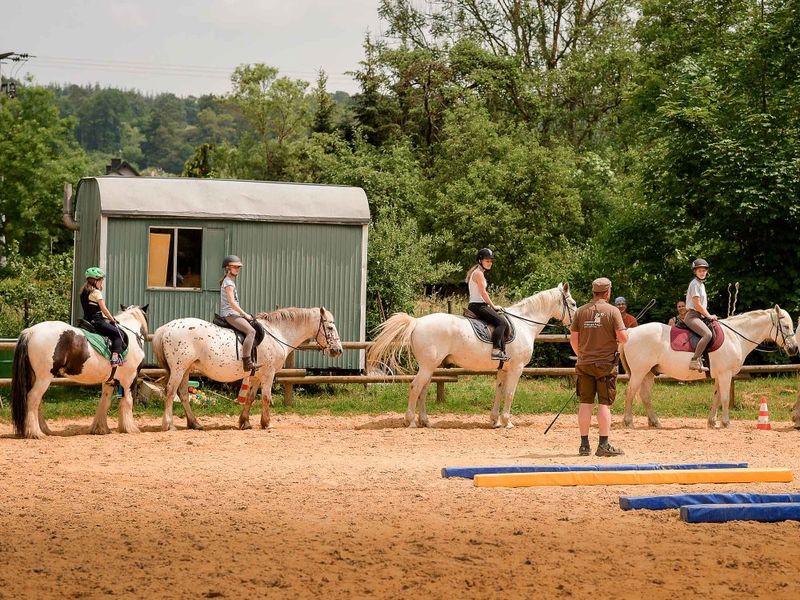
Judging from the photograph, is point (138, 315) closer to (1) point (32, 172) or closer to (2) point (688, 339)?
(2) point (688, 339)

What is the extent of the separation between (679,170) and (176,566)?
723 inches

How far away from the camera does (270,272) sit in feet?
64.5

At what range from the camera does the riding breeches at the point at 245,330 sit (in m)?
15.2

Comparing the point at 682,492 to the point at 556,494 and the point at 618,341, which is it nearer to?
the point at 556,494

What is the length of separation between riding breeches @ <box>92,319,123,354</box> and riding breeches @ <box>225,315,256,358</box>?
1543mm

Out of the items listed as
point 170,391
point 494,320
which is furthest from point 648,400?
point 170,391

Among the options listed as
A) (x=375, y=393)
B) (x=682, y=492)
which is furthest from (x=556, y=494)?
(x=375, y=393)

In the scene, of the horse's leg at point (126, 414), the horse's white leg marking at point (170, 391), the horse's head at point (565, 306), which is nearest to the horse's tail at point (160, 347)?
the horse's white leg marking at point (170, 391)

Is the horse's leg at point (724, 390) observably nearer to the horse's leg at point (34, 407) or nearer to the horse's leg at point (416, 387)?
the horse's leg at point (416, 387)

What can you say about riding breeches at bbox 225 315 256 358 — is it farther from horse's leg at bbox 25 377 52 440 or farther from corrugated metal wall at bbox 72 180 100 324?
corrugated metal wall at bbox 72 180 100 324

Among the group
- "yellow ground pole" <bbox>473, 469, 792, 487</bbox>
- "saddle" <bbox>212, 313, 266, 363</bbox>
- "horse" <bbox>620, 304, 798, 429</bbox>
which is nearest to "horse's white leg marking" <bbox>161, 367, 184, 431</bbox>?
"saddle" <bbox>212, 313, 266, 363</bbox>

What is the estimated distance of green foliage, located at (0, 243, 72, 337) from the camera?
23.0 m

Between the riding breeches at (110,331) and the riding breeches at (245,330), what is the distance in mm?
1543

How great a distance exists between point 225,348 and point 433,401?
4855mm
